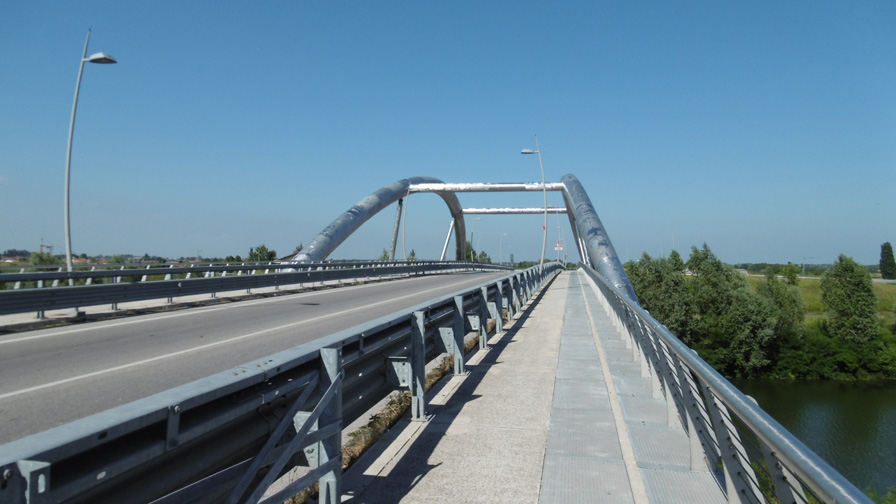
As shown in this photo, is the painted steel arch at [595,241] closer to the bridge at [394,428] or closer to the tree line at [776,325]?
the bridge at [394,428]

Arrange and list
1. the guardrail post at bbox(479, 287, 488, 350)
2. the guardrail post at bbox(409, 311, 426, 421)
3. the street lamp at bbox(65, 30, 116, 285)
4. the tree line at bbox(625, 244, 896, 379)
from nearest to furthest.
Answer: the guardrail post at bbox(409, 311, 426, 421), the guardrail post at bbox(479, 287, 488, 350), the street lamp at bbox(65, 30, 116, 285), the tree line at bbox(625, 244, 896, 379)

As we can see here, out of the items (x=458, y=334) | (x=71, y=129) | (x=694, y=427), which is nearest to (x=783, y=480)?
(x=694, y=427)

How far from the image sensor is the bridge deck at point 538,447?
14.8 ft

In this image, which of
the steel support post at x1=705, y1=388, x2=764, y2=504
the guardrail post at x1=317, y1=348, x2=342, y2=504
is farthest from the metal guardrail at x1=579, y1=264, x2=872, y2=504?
the guardrail post at x1=317, y1=348, x2=342, y2=504

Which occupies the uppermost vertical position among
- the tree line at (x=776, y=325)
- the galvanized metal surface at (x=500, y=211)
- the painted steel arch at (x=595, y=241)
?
the galvanized metal surface at (x=500, y=211)

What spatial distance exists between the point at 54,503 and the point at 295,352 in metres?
1.84

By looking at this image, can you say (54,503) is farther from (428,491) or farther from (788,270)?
(788,270)

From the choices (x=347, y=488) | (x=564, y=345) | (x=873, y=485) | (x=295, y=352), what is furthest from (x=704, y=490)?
(x=873, y=485)

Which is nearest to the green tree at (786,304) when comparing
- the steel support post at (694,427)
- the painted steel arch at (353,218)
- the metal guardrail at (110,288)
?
the painted steel arch at (353,218)

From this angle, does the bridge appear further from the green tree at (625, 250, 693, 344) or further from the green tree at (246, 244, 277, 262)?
the green tree at (625, 250, 693, 344)

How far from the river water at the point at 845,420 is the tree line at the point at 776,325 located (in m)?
3.47

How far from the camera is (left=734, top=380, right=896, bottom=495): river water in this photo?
1513 inches

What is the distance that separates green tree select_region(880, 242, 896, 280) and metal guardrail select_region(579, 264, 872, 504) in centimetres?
20509

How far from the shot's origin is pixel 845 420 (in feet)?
169
